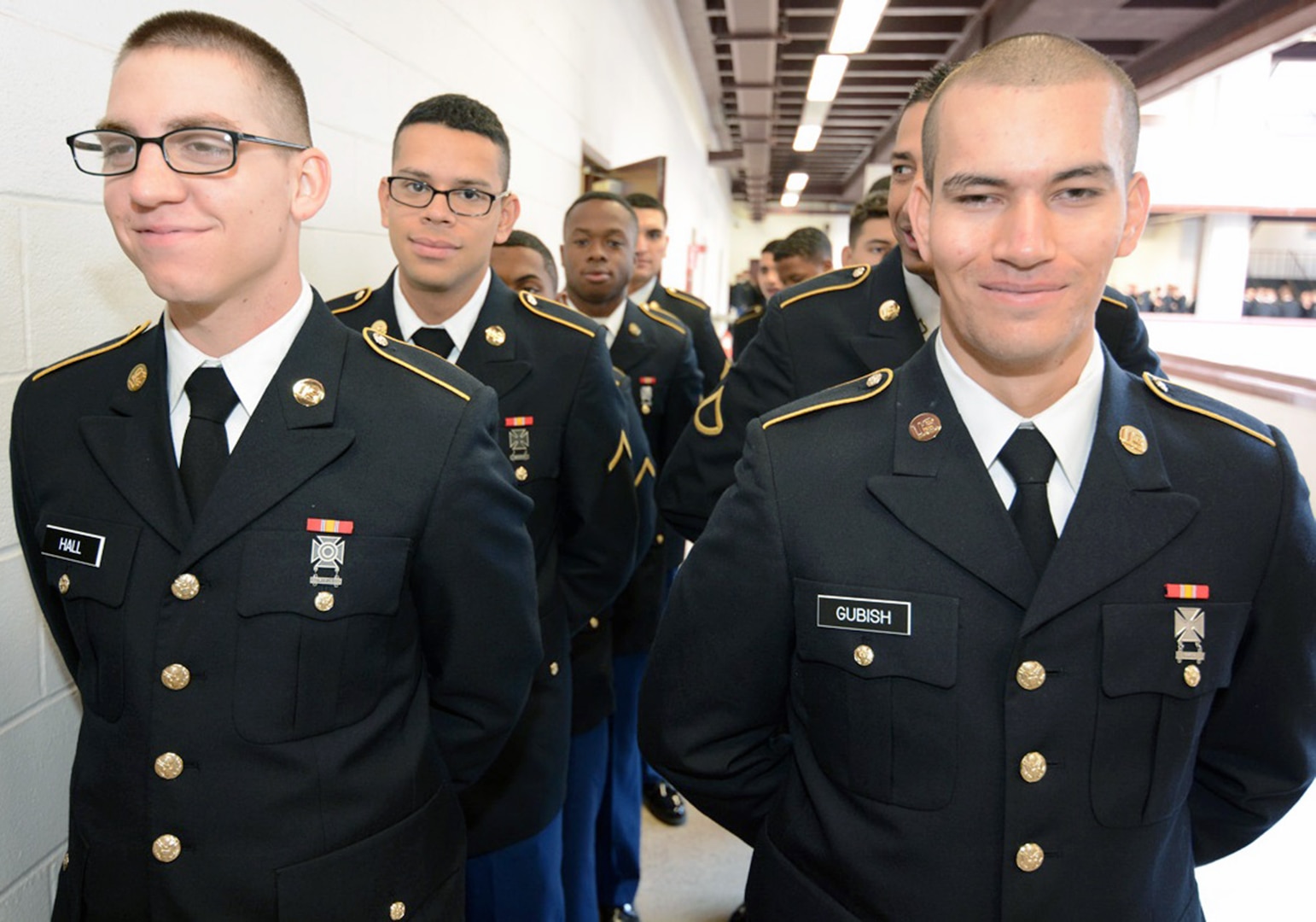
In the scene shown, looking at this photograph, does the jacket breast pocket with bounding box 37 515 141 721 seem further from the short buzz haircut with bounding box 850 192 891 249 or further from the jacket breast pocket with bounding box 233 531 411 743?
the short buzz haircut with bounding box 850 192 891 249

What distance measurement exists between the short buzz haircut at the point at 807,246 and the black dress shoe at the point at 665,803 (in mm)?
2598

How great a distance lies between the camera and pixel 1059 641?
104 cm

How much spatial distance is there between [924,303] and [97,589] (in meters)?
1.40

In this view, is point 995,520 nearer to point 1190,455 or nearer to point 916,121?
point 1190,455

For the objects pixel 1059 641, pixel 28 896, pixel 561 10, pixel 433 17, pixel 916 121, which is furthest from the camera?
pixel 561 10

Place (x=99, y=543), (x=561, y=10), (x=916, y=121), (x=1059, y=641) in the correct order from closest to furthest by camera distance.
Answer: (x=1059, y=641), (x=99, y=543), (x=916, y=121), (x=561, y=10)

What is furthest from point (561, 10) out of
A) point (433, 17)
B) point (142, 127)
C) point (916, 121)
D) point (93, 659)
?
point (93, 659)

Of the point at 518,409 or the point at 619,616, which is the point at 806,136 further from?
the point at 518,409

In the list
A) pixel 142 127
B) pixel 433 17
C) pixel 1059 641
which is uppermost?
pixel 433 17

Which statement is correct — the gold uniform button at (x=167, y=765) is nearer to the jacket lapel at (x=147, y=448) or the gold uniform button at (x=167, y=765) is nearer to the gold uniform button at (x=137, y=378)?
the jacket lapel at (x=147, y=448)

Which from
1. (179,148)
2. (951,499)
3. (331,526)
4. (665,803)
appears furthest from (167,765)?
(665,803)

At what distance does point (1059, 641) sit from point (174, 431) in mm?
1079

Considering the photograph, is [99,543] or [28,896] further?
[28,896]

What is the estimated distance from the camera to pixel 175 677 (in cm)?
111
